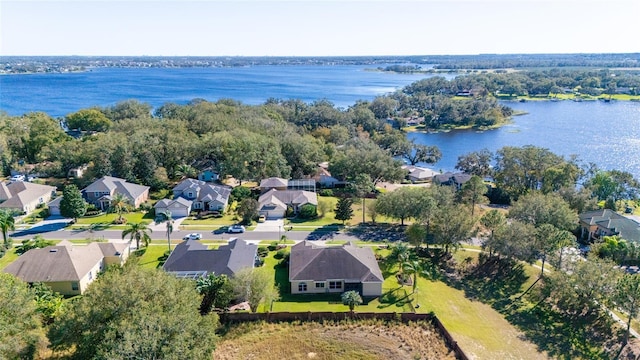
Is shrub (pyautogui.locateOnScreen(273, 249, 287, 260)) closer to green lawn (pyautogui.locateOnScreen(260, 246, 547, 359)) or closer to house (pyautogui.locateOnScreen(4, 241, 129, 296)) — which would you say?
green lawn (pyautogui.locateOnScreen(260, 246, 547, 359))

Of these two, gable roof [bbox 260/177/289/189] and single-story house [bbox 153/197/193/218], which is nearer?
single-story house [bbox 153/197/193/218]

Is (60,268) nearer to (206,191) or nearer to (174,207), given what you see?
(174,207)

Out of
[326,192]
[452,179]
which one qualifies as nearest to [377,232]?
[326,192]

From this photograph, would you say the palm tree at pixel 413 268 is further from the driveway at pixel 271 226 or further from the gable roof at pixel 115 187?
the gable roof at pixel 115 187

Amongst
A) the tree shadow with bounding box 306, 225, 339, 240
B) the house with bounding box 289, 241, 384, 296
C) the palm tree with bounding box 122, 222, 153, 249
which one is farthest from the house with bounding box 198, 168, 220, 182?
the house with bounding box 289, 241, 384, 296

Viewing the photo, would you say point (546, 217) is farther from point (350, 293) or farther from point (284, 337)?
point (284, 337)
